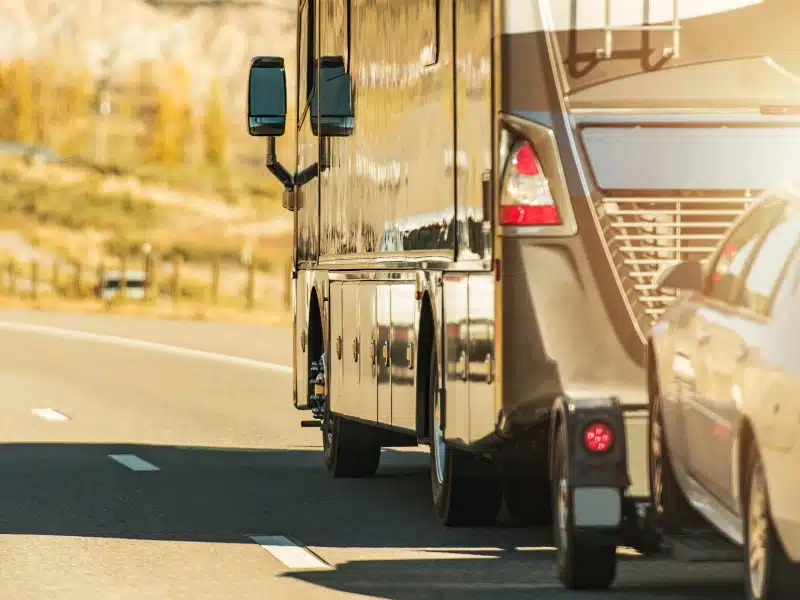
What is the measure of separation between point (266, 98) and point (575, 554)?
6.40 m

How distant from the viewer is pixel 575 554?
9391mm

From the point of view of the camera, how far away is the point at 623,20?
32.6 ft

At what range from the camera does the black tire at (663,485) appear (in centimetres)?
945

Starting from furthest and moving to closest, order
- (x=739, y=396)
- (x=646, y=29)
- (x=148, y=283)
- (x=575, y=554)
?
1. (x=148, y=283)
2. (x=646, y=29)
3. (x=575, y=554)
4. (x=739, y=396)

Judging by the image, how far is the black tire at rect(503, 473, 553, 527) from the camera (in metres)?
12.1

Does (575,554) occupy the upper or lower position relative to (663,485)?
lower

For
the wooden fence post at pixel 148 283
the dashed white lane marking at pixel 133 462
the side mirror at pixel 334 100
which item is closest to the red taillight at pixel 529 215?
the side mirror at pixel 334 100

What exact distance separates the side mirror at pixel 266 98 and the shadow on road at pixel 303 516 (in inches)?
91.3

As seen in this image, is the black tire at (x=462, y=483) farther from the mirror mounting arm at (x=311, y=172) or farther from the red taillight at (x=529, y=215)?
the mirror mounting arm at (x=311, y=172)

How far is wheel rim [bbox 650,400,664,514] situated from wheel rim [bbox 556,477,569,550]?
38 centimetres

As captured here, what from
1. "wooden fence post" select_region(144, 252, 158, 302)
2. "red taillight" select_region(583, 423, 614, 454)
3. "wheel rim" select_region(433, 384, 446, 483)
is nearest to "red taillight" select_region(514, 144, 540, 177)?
"red taillight" select_region(583, 423, 614, 454)

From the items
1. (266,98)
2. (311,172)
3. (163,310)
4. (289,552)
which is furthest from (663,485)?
(163,310)

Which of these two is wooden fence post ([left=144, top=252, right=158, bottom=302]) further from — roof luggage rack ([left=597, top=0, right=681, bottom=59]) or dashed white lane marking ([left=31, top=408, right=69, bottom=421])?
roof luggage rack ([left=597, top=0, right=681, bottom=59])

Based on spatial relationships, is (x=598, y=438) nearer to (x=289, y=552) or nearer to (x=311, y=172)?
(x=289, y=552)
